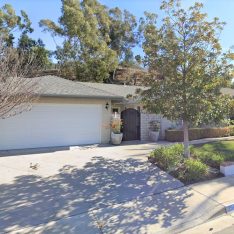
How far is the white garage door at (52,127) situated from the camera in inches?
476

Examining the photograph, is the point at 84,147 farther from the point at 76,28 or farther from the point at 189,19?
the point at 76,28

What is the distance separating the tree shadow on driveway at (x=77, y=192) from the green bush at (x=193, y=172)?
36 centimetres

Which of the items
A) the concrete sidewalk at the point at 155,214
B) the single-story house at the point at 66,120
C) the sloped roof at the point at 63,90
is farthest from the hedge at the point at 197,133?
the concrete sidewalk at the point at 155,214

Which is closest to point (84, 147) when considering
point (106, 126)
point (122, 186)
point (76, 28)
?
point (106, 126)

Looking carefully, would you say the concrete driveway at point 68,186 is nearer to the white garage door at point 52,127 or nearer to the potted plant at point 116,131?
the white garage door at point 52,127

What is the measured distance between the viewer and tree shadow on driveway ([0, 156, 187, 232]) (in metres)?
5.56

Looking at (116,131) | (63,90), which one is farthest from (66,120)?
(116,131)

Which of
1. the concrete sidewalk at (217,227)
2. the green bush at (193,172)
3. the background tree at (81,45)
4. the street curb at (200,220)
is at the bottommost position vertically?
the concrete sidewalk at (217,227)

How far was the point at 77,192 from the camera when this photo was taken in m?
6.85

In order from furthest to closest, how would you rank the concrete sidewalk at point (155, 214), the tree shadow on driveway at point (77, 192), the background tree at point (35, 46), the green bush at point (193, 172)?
the background tree at point (35, 46), the green bush at point (193, 172), the tree shadow on driveway at point (77, 192), the concrete sidewalk at point (155, 214)

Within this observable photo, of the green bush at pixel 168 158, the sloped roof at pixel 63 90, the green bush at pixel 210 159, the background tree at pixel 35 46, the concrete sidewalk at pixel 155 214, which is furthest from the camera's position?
the background tree at pixel 35 46

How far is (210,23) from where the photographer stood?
8656 millimetres

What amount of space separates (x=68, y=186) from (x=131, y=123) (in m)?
8.61

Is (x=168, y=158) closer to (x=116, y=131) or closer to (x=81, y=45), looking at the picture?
(x=116, y=131)
